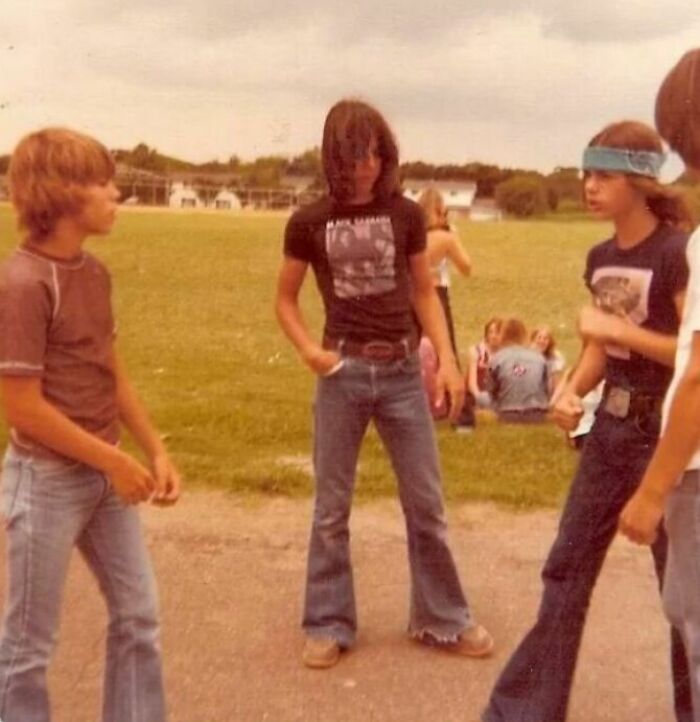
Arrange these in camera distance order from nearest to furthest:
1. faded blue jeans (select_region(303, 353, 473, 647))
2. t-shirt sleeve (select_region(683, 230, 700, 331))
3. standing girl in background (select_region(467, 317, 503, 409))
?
t-shirt sleeve (select_region(683, 230, 700, 331)) < faded blue jeans (select_region(303, 353, 473, 647)) < standing girl in background (select_region(467, 317, 503, 409))

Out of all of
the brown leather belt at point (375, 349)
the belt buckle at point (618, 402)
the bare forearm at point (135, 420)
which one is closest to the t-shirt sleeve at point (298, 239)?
the brown leather belt at point (375, 349)

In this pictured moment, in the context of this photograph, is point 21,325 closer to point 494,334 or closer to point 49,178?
point 49,178

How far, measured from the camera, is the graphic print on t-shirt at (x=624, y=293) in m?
2.96

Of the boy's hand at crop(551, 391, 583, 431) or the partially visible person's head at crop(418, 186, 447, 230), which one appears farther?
the partially visible person's head at crop(418, 186, 447, 230)

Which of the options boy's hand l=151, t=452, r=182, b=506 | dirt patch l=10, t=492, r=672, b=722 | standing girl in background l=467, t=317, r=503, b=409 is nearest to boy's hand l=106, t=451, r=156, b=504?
boy's hand l=151, t=452, r=182, b=506

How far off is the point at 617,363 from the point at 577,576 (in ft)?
1.71

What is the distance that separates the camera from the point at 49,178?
262cm

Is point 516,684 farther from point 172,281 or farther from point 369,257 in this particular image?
point 172,281

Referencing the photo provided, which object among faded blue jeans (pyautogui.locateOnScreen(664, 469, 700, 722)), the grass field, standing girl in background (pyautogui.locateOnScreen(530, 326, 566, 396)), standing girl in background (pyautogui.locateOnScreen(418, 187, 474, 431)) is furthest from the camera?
standing girl in background (pyautogui.locateOnScreen(530, 326, 566, 396))

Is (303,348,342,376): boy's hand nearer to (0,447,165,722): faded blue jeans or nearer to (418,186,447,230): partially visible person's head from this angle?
(0,447,165,722): faded blue jeans

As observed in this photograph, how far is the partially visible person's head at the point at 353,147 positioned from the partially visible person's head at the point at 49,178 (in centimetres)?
100

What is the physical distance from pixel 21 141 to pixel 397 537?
8.57 ft

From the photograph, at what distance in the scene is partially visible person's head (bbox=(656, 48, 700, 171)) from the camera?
2.37 meters

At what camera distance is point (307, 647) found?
3781 mm
